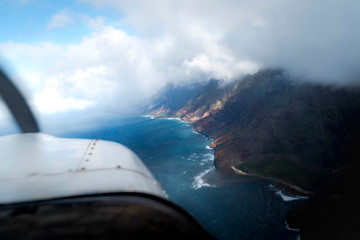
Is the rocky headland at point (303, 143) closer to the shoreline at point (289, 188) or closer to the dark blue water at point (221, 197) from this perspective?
the shoreline at point (289, 188)

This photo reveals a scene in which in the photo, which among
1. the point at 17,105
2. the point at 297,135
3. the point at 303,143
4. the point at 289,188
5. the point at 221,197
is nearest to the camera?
the point at 17,105

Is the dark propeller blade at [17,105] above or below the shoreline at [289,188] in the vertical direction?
above

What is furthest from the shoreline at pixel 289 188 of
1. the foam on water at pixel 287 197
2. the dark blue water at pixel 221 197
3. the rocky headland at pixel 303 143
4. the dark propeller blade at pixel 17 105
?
the dark propeller blade at pixel 17 105

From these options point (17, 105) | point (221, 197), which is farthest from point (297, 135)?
point (17, 105)

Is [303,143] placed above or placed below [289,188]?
above

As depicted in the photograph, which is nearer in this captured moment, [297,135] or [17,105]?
[17,105]

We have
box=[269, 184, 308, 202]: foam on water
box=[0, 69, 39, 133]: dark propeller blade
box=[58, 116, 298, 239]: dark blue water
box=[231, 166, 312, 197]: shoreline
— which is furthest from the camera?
box=[231, 166, 312, 197]: shoreline

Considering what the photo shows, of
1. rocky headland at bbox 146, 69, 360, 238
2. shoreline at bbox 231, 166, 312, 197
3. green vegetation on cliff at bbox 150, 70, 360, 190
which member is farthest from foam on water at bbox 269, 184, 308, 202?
green vegetation on cliff at bbox 150, 70, 360, 190

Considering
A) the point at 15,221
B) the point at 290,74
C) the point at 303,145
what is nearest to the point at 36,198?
the point at 15,221

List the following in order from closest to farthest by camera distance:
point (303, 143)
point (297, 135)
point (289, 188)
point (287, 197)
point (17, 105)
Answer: point (17, 105), point (287, 197), point (289, 188), point (303, 143), point (297, 135)

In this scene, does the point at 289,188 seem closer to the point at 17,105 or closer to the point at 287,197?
the point at 287,197

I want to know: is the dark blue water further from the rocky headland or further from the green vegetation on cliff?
the green vegetation on cliff

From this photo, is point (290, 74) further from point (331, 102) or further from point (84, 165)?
point (84, 165)
